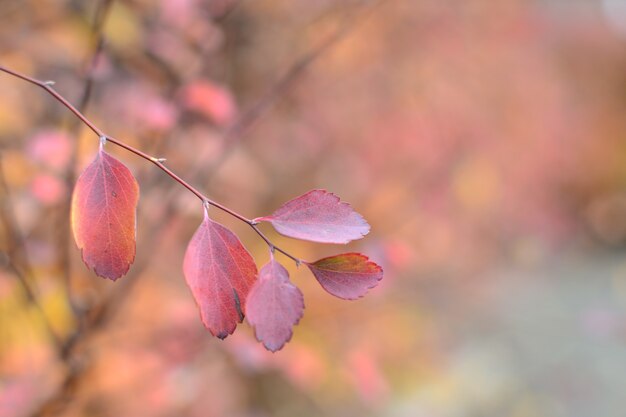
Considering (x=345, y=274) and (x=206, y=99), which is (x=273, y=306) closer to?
(x=345, y=274)

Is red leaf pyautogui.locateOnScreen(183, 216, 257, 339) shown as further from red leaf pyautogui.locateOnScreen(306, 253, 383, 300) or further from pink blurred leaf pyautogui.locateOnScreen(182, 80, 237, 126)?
pink blurred leaf pyautogui.locateOnScreen(182, 80, 237, 126)

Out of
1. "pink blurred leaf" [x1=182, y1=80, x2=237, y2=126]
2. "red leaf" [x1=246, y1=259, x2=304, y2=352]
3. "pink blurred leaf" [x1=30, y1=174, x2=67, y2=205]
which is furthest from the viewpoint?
"pink blurred leaf" [x1=182, y1=80, x2=237, y2=126]

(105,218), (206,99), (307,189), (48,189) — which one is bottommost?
(307,189)

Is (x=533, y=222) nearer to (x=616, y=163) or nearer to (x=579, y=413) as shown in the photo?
(x=579, y=413)

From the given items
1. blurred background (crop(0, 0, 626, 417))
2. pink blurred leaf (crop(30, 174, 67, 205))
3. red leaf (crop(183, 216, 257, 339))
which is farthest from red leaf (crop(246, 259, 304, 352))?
pink blurred leaf (crop(30, 174, 67, 205))

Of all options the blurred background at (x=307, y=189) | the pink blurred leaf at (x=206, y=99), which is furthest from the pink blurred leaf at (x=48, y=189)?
the pink blurred leaf at (x=206, y=99)

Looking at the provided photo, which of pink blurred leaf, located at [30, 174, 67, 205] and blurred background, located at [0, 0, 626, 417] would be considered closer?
pink blurred leaf, located at [30, 174, 67, 205]

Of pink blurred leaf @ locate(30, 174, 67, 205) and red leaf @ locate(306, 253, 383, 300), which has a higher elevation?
red leaf @ locate(306, 253, 383, 300)

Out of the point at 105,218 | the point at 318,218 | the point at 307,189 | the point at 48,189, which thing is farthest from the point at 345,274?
the point at 307,189
